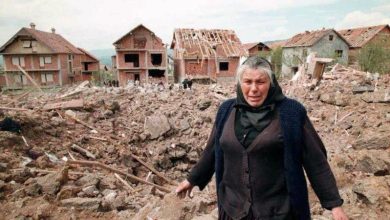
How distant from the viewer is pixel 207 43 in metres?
28.0

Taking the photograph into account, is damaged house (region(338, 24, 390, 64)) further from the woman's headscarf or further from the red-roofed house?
the woman's headscarf

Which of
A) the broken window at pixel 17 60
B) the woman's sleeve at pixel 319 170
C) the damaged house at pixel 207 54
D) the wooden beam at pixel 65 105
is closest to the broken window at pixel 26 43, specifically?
the broken window at pixel 17 60

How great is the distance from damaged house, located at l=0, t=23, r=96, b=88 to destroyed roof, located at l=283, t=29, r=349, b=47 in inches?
982

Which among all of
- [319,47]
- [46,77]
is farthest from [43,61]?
[319,47]

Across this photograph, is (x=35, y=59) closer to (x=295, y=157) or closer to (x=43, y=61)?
(x=43, y=61)

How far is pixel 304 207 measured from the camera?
2.14 meters

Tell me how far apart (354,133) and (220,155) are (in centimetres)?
790

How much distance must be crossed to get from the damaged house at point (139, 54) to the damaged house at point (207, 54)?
1.96 metres

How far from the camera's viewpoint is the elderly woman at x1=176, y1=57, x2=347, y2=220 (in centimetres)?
206

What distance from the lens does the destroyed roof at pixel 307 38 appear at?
105 ft

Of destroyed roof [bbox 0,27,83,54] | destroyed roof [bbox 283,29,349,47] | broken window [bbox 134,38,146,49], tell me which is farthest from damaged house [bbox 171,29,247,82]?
destroyed roof [bbox 0,27,83,54]

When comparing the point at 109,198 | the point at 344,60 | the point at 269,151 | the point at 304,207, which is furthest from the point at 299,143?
the point at 344,60

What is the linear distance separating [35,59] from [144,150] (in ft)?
90.3

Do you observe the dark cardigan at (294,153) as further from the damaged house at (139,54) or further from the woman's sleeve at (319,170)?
the damaged house at (139,54)
